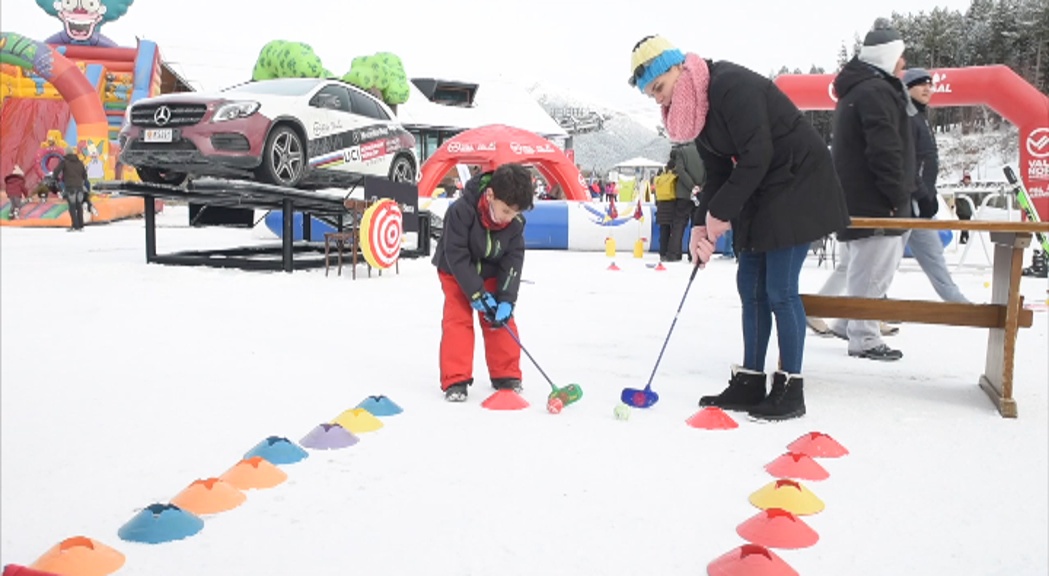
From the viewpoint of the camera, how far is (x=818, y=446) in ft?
9.45

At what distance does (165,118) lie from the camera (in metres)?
7.80

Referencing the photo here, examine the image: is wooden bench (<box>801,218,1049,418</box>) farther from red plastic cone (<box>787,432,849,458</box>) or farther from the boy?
the boy

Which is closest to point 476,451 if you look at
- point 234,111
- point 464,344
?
point 464,344

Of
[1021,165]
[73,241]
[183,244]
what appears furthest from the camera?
[1021,165]

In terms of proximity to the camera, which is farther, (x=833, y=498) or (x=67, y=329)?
(x=67, y=329)

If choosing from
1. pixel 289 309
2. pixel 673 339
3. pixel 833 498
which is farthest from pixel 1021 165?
pixel 833 498

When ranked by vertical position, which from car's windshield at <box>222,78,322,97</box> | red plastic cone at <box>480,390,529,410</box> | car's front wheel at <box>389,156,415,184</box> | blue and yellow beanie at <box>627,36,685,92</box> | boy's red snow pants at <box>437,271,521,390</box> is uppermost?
car's windshield at <box>222,78,322,97</box>

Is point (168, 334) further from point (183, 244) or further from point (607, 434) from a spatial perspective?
point (183, 244)

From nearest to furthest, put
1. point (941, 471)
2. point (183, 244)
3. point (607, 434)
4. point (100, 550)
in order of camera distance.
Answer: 1. point (100, 550)
2. point (941, 471)
3. point (607, 434)
4. point (183, 244)

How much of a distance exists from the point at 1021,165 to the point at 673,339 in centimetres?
1021

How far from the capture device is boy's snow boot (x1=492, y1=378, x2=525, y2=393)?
3703 mm

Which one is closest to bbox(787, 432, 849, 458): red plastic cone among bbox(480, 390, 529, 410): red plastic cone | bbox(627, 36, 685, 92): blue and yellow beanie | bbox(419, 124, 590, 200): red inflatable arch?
bbox(480, 390, 529, 410): red plastic cone

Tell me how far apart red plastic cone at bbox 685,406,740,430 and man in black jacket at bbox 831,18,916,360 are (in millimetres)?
1621

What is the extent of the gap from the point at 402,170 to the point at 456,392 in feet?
25.3
